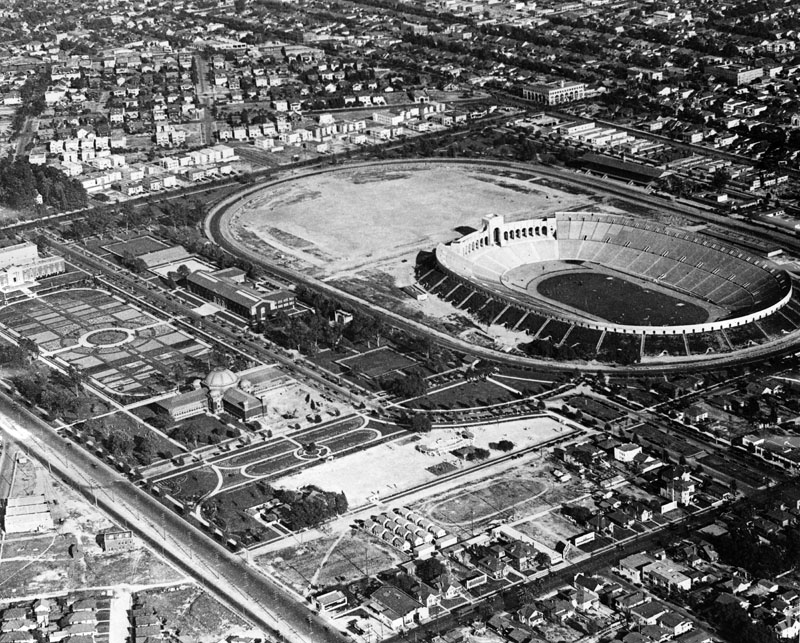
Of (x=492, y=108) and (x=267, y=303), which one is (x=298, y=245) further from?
(x=492, y=108)

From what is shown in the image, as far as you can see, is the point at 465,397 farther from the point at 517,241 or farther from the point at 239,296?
the point at 517,241

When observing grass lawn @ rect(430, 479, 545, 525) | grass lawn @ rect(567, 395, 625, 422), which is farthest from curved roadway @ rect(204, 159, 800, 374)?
grass lawn @ rect(430, 479, 545, 525)

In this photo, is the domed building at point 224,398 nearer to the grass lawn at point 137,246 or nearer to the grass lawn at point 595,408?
the grass lawn at point 595,408

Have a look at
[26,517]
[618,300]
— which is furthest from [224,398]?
[618,300]

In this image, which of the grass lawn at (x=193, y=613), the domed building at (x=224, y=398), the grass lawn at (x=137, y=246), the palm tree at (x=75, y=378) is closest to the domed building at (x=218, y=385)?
the domed building at (x=224, y=398)

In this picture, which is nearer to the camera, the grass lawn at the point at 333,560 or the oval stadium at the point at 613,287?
the grass lawn at the point at 333,560

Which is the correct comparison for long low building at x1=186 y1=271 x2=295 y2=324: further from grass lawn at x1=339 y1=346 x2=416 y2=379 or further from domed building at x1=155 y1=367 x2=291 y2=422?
domed building at x1=155 y1=367 x2=291 y2=422
